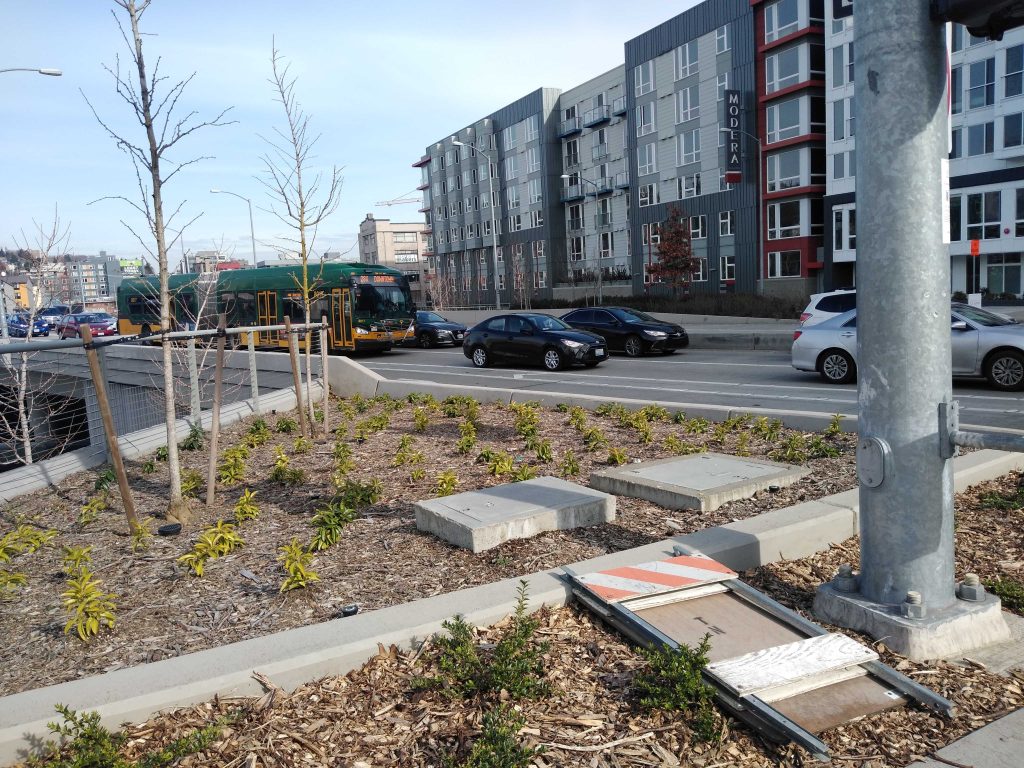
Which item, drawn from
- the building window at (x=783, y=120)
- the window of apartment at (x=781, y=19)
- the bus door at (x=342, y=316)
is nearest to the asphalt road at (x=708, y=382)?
the bus door at (x=342, y=316)

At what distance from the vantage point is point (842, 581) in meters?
3.92

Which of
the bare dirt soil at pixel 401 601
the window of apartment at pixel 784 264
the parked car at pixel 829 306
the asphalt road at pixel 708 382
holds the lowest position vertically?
the asphalt road at pixel 708 382

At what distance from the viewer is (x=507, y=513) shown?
206 inches

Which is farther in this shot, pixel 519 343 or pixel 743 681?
pixel 519 343

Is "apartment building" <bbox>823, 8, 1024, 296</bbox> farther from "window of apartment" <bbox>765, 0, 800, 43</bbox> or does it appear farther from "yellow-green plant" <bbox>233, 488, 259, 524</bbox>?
"yellow-green plant" <bbox>233, 488, 259, 524</bbox>

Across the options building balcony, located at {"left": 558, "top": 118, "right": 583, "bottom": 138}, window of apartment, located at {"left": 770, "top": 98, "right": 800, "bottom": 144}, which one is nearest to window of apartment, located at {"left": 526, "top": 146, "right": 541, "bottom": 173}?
building balcony, located at {"left": 558, "top": 118, "right": 583, "bottom": 138}

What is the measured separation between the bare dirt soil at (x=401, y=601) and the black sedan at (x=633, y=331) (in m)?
15.8

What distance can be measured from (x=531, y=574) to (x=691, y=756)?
1.59 m

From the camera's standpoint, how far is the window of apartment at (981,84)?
36.9 meters

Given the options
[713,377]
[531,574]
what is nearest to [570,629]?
[531,574]

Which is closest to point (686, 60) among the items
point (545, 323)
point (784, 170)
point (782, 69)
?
point (782, 69)

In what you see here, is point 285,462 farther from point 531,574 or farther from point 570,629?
point 570,629

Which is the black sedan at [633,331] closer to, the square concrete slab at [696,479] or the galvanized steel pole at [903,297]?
the square concrete slab at [696,479]

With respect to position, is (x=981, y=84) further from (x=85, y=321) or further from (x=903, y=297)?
(x=85, y=321)
